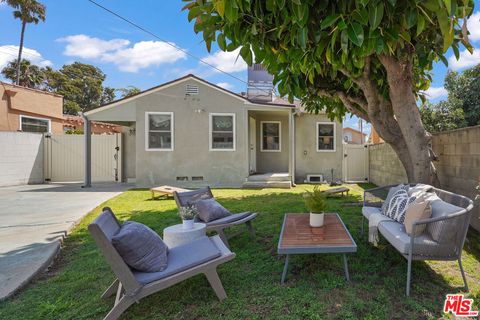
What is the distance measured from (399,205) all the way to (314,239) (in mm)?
1639

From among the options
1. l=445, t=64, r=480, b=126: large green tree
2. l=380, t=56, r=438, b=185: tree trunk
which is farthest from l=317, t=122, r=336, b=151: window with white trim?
l=380, t=56, r=438, b=185: tree trunk

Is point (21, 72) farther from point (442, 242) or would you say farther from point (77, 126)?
point (442, 242)

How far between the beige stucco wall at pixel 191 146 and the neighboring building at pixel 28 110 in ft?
25.2

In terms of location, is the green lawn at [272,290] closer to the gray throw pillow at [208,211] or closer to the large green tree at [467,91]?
the gray throw pillow at [208,211]

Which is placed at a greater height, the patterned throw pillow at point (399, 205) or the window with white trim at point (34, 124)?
the window with white trim at point (34, 124)

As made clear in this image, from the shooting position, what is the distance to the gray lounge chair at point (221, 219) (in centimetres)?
427

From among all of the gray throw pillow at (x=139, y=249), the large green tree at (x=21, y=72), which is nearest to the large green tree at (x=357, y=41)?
the gray throw pillow at (x=139, y=249)

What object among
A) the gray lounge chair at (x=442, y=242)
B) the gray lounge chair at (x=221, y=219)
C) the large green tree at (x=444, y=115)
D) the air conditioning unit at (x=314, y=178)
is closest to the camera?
the gray lounge chair at (x=442, y=242)

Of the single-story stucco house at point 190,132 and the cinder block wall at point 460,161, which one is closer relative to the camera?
the cinder block wall at point 460,161

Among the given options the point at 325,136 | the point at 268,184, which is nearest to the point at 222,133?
the point at 268,184

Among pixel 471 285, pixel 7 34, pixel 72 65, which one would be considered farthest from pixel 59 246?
pixel 72 65

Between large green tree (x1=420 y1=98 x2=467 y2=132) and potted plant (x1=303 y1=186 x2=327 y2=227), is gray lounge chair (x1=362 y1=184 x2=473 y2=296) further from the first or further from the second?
large green tree (x1=420 y1=98 x2=467 y2=132)

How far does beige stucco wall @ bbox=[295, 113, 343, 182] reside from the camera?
12695 mm

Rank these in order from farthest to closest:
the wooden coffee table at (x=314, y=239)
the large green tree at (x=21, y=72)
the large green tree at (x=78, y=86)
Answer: the large green tree at (x=78, y=86), the large green tree at (x=21, y=72), the wooden coffee table at (x=314, y=239)
